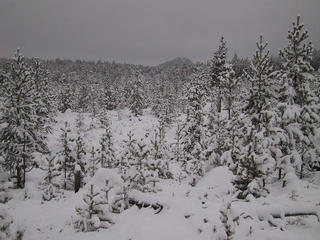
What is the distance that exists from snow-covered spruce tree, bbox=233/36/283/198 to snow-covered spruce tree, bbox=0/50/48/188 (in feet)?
67.2

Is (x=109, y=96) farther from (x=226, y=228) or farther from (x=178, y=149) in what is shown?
(x=226, y=228)

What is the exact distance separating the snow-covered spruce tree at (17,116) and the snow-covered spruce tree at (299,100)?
23.1 metres

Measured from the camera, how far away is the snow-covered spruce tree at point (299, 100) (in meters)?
13.9

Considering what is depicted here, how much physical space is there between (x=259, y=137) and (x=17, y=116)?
2189 cm

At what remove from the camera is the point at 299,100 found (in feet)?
48.1

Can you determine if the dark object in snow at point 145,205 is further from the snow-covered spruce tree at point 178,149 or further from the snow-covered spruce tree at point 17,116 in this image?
the snow-covered spruce tree at point 17,116

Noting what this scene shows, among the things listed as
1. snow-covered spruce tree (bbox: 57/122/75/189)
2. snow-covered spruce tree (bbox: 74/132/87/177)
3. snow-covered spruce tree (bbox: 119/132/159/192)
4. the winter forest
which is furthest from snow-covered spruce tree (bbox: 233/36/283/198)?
snow-covered spruce tree (bbox: 57/122/75/189)

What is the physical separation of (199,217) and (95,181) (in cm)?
987

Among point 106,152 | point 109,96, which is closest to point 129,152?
point 106,152

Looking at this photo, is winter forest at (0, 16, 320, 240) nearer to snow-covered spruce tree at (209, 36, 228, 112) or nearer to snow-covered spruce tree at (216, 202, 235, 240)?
snow-covered spruce tree at (216, 202, 235, 240)

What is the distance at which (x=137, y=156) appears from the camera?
13.0m

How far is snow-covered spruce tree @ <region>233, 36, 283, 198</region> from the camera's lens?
1020cm

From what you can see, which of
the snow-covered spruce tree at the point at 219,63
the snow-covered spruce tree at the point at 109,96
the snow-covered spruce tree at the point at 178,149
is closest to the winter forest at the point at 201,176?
the snow-covered spruce tree at the point at 178,149

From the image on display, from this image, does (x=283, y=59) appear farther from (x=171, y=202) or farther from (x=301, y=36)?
(x=171, y=202)
